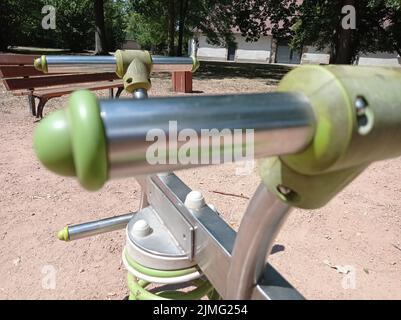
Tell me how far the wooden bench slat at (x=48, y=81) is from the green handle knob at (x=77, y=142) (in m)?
5.28

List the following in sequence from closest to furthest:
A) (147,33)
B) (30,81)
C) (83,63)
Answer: (83,63) → (30,81) → (147,33)

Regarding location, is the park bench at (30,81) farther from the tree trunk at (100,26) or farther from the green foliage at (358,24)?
the green foliage at (358,24)

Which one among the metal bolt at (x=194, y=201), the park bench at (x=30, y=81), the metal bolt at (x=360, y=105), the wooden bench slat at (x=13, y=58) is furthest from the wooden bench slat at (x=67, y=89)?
the metal bolt at (x=360, y=105)

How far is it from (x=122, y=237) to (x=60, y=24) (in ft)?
84.2

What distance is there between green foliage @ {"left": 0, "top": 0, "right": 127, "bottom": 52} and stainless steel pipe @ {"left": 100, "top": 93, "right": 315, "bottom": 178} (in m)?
22.9

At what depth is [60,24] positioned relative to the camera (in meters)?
24.8

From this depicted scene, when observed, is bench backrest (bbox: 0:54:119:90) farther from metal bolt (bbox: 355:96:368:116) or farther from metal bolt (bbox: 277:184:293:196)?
metal bolt (bbox: 355:96:368:116)

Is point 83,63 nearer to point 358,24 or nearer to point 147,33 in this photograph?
point 358,24

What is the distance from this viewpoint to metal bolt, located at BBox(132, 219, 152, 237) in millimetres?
1117

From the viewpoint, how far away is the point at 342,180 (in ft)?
1.76

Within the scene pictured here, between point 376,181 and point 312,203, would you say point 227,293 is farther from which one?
point 376,181

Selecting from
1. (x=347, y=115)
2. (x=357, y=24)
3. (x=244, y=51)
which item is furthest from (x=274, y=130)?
(x=244, y=51)

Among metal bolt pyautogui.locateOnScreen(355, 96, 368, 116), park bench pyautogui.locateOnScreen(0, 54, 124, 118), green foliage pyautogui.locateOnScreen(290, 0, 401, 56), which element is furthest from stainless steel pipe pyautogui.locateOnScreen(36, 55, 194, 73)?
green foliage pyautogui.locateOnScreen(290, 0, 401, 56)
